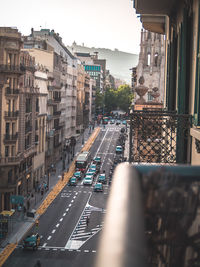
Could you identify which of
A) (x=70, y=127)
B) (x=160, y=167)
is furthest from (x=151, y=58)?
(x=160, y=167)

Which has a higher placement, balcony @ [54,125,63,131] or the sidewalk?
balcony @ [54,125,63,131]

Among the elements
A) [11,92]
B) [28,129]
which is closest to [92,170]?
[28,129]

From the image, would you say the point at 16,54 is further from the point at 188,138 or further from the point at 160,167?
the point at 160,167

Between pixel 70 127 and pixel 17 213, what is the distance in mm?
55463

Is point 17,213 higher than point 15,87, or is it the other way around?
point 15,87

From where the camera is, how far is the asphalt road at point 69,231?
30.4m

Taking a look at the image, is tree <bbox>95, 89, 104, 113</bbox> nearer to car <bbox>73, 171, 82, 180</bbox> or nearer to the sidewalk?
car <bbox>73, 171, 82, 180</bbox>

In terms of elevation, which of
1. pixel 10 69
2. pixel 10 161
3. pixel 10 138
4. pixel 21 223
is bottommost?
pixel 21 223

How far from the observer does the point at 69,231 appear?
37500 millimetres

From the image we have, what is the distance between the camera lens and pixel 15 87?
47031mm

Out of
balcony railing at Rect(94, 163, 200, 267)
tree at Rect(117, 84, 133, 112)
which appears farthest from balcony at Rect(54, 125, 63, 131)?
tree at Rect(117, 84, 133, 112)

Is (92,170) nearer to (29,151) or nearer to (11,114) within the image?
(29,151)

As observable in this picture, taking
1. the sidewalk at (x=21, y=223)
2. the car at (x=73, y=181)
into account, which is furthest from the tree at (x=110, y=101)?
the sidewalk at (x=21, y=223)

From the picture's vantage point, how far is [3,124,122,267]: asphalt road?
30422 mm
